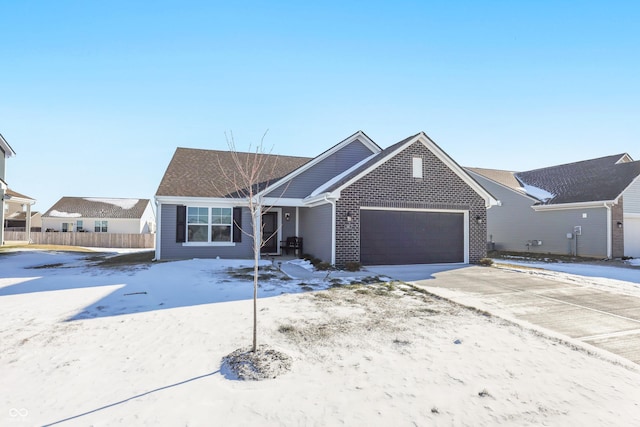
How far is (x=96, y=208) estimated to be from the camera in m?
39.2

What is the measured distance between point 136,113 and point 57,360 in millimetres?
13466

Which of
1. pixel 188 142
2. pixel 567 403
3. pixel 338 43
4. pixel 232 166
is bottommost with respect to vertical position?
pixel 567 403

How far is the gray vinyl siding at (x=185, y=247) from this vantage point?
14.6 meters

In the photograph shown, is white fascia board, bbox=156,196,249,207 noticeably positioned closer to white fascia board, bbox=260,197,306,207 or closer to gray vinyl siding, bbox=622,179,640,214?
white fascia board, bbox=260,197,306,207

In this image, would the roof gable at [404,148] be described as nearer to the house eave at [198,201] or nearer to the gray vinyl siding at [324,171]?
the gray vinyl siding at [324,171]

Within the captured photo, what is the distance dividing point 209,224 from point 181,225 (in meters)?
1.15

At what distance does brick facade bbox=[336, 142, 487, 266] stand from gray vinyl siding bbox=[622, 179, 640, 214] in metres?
10.5

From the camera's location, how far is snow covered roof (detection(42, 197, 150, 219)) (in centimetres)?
3778

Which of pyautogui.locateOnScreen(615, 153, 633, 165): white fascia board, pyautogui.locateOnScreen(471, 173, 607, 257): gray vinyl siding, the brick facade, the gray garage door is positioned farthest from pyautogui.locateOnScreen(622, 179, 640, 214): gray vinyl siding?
the gray garage door

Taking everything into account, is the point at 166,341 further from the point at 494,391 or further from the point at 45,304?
→ the point at 494,391

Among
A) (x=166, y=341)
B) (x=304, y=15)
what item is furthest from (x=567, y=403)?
(x=304, y=15)

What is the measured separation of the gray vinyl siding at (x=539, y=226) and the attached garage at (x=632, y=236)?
1600 mm

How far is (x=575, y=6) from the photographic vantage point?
433 inches

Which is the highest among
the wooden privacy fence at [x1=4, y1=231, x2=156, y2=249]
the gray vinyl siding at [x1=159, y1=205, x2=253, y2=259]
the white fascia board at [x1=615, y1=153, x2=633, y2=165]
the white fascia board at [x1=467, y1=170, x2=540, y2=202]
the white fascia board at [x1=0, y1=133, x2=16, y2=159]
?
the white fascia board at [x1=0, y1=133, x2=16, y2=159]
